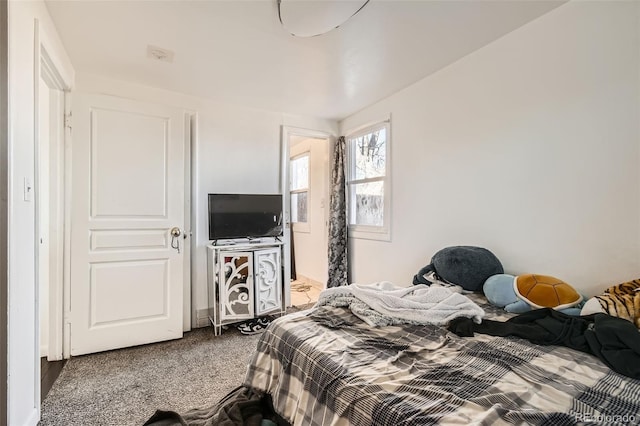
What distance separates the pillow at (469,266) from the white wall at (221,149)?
2.13 meters

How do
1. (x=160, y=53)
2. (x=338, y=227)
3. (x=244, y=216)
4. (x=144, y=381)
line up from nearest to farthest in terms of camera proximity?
1. (x=144, y=381)
2. (x=160, y=53)
3. (x=244, y=216)
4. (x=338, y=227)

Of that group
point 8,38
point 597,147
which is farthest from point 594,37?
point 8,38

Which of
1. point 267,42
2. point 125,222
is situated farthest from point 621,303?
point 125,222

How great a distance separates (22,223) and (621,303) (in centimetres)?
289

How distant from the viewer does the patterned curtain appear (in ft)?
12.2

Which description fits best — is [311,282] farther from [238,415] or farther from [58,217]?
[238,415]

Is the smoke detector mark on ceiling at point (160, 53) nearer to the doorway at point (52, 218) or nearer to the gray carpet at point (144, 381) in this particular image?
the doorway at point (52, 218)

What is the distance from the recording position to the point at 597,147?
1.68 meters

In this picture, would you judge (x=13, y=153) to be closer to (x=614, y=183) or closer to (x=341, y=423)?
(x=341, y=423)

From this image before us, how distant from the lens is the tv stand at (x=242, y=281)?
2914 mm

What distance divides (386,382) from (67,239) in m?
2.74

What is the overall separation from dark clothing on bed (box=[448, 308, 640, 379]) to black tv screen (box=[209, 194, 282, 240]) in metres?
2.26

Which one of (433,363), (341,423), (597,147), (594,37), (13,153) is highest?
(594,37)

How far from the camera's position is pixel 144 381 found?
80.9 inches
